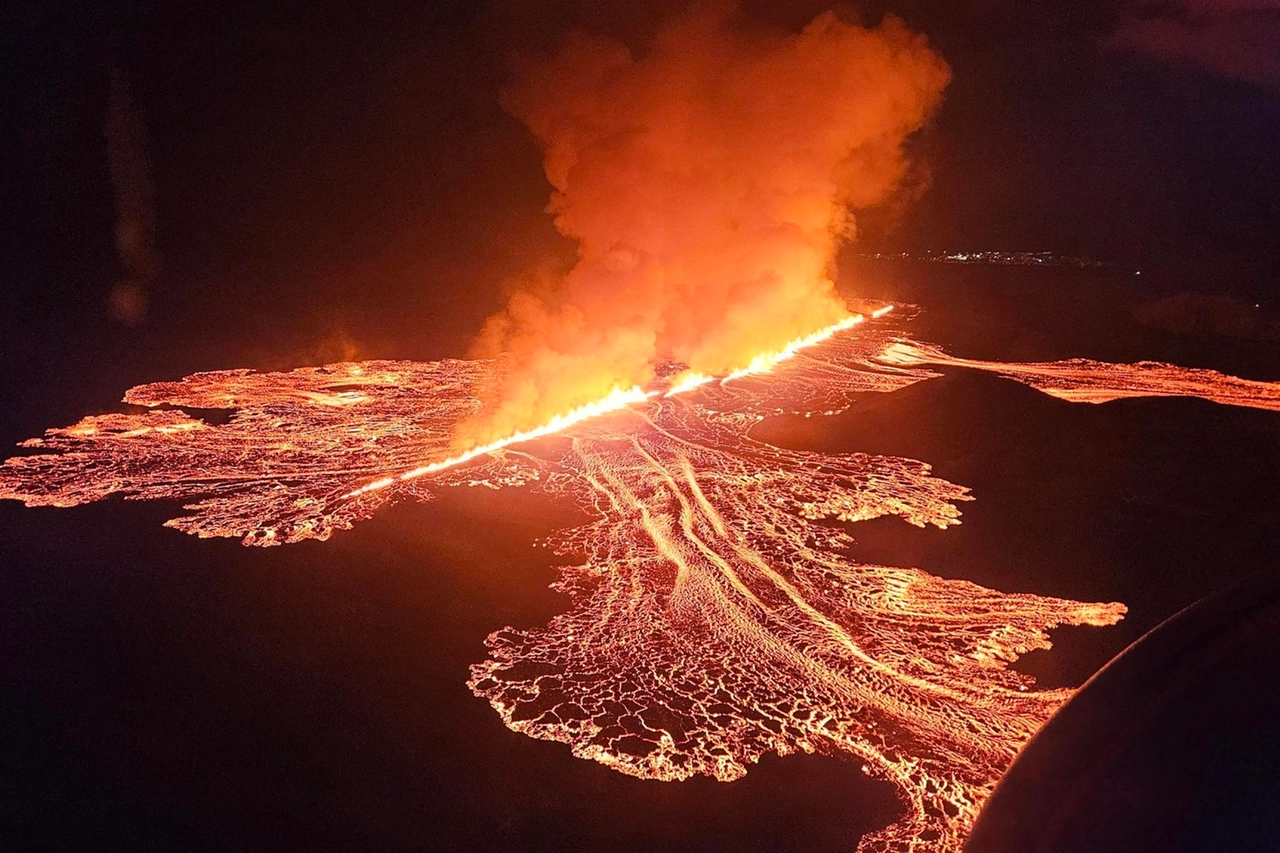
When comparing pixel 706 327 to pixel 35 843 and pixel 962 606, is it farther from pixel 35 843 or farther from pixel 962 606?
pixel 35 843

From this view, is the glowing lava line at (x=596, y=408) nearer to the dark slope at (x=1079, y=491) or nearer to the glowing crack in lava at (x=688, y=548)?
the glowing crack in lava at (x=688, y=548)

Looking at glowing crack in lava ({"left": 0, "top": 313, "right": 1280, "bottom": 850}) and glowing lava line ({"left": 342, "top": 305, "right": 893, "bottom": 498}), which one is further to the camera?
glowing lava line ({"left": 342, "top": 305, "right": 893, "bottom": 498})

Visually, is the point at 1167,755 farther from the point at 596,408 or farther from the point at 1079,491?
the point at 596,408

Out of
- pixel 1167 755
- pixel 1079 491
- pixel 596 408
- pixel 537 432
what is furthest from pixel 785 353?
pixel 1167 755

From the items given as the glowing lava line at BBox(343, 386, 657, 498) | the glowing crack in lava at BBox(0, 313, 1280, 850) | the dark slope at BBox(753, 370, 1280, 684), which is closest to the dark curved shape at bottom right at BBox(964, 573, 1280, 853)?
the glowing crack in lava at BBox(0, 313, 1280, 850)

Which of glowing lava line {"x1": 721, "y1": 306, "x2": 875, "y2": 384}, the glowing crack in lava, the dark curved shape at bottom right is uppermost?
glowing lava line {"x1": 721, "y1": 306, "x2": 875, "y2": 384}

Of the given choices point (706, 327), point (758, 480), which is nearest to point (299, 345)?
→ point (706, 327)

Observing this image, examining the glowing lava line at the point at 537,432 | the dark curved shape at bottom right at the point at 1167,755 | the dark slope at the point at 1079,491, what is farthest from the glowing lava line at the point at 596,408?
the dark curved shape at bottom right at the point at 1167,755

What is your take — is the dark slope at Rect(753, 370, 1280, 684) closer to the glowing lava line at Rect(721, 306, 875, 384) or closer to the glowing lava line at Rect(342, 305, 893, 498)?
the glowing lava line at Rect(342, 305, 893, 498)
